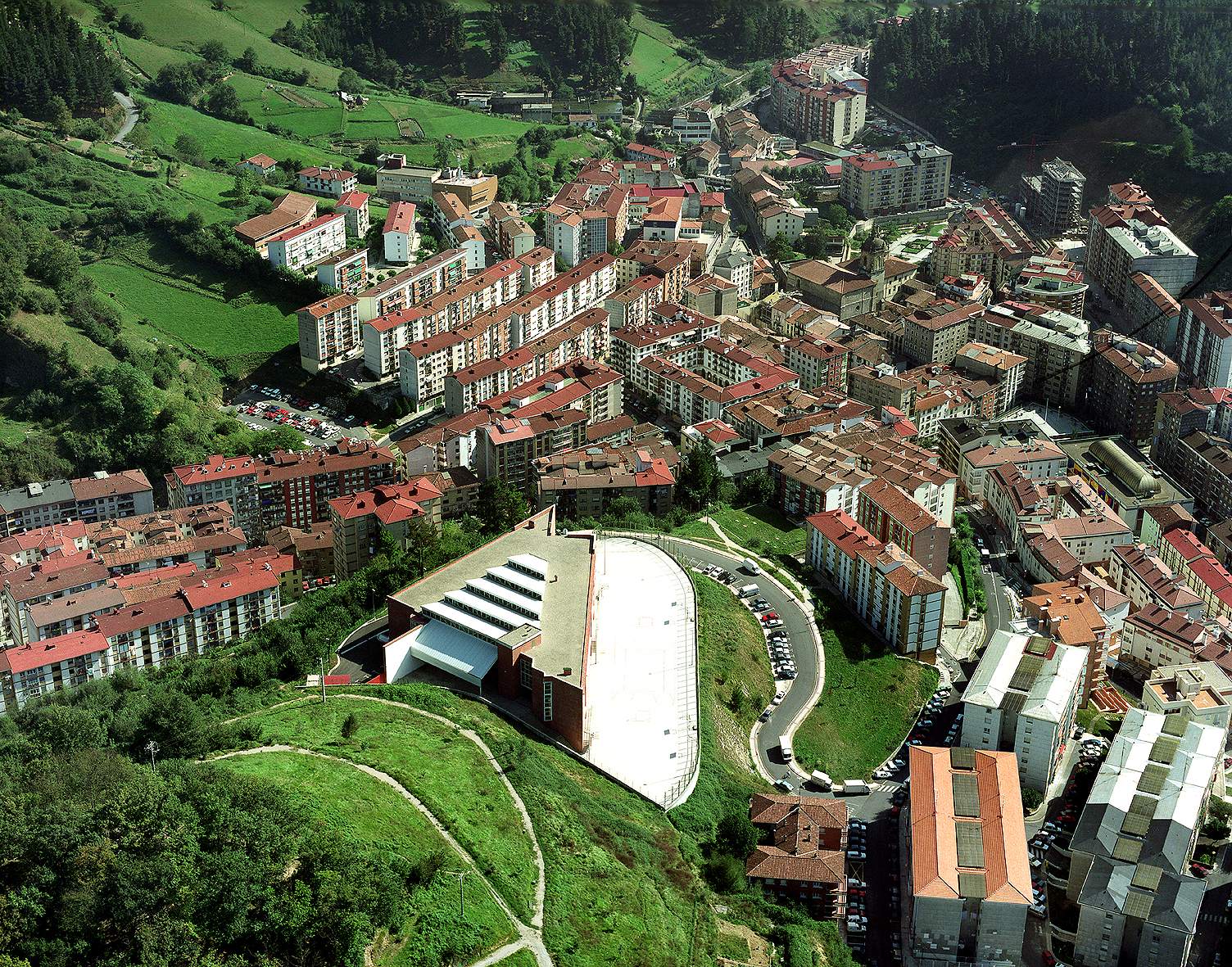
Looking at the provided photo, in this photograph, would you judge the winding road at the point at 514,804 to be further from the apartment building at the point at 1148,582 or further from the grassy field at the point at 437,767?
the apartment building at the point at 1148,582

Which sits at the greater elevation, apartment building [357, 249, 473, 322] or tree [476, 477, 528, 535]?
apartment building [357, 249, 473, 322]

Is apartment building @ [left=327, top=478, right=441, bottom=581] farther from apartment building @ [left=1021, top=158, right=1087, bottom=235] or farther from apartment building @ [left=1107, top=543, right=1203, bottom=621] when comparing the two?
apartment building @ [left=1021, top=158, right=1087, bottom=235]

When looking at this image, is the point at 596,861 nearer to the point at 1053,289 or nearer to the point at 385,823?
the point at 385,823

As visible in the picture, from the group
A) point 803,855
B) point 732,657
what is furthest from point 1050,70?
point 803,855

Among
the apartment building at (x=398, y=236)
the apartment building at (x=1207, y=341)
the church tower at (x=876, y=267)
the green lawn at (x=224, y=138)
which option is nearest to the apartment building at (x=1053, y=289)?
the apartment building at (x=1207, y=341)

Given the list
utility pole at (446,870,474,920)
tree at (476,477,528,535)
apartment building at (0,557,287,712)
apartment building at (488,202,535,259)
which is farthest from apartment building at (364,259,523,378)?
utility pole at (446,870,474,920)

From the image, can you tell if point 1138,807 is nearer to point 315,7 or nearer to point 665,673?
point 665,673
